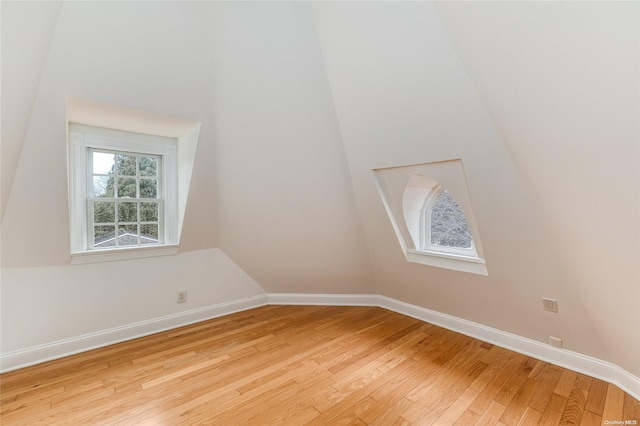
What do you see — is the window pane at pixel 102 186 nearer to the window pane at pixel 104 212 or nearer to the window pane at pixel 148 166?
the window pane at pixel 104 212

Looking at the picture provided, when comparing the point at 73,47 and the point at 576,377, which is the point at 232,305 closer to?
the point at 73,47

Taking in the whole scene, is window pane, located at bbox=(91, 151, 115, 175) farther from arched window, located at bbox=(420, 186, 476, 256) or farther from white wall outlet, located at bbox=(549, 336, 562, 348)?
white wall outlet, located at bbox=(549, 336, 562, 348)

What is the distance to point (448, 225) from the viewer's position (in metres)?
2.70

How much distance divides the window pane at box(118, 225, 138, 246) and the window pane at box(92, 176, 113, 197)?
337mm

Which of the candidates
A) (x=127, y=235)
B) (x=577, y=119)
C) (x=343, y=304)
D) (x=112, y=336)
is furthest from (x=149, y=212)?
(x=577, y=119)

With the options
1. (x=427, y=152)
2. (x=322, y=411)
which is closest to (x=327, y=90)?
(x=427, y=152)

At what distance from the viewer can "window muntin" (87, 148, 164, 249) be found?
2.56 m

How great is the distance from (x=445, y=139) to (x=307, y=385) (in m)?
1.89

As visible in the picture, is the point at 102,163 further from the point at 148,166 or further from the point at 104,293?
the point at 104,293

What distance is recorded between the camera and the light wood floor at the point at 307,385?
1.61 meters

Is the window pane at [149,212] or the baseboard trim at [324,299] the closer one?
the window pane at [149,212]

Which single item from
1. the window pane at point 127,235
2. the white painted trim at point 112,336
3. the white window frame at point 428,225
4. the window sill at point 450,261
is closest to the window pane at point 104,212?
the window pane at point 127,235

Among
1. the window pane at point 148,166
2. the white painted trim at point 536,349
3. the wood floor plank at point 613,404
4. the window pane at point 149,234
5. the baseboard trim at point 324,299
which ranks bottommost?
the wood floor plank at point 613,404

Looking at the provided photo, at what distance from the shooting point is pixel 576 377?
1.94 m
